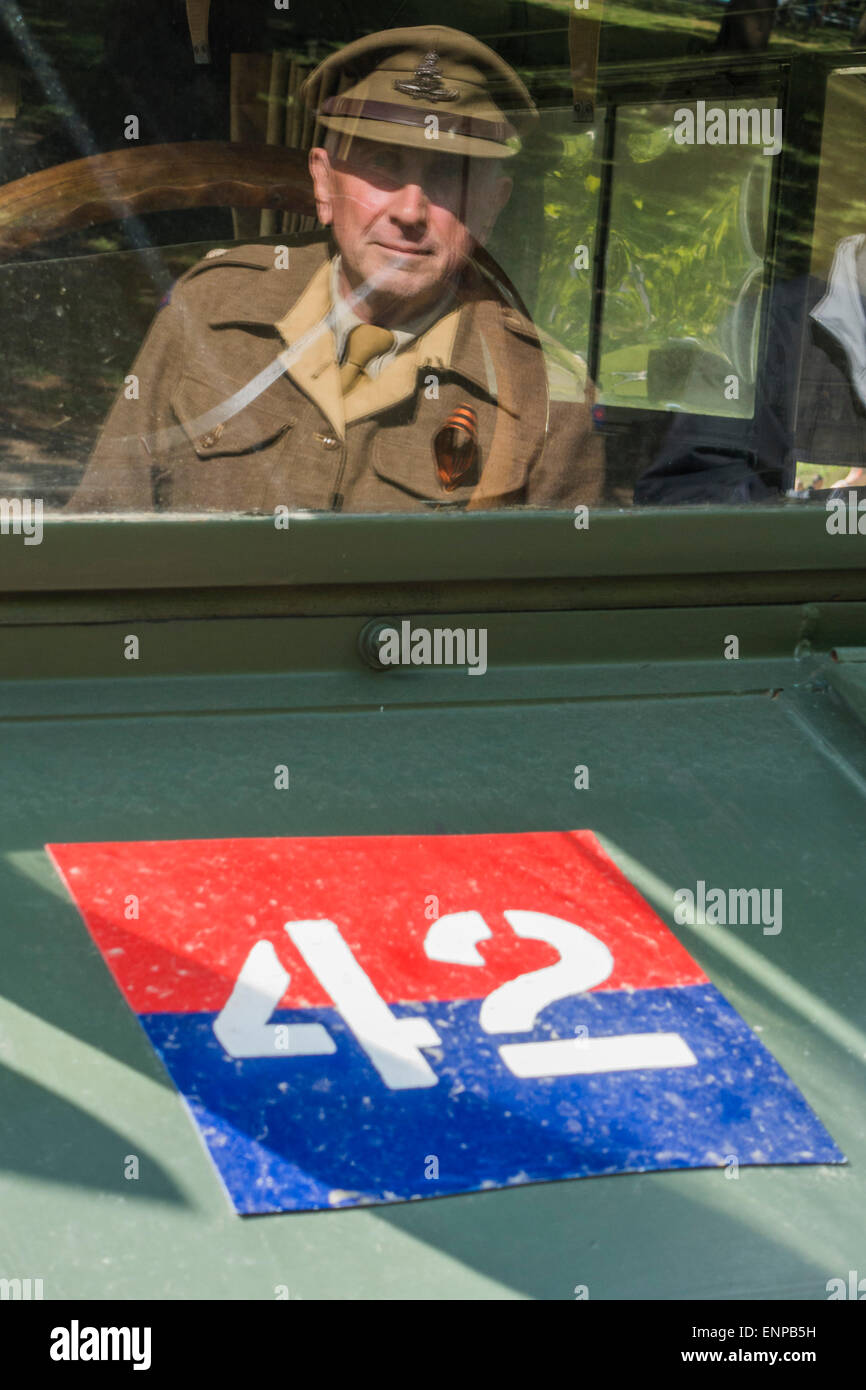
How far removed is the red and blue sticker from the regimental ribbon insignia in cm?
50

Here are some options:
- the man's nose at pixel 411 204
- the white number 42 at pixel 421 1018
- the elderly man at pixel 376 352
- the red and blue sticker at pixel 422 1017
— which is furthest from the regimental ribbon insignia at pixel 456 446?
the white number 42 at pixel 421 1018

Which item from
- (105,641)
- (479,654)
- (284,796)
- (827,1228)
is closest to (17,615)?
(105,641)

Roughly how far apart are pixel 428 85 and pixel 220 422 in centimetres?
48

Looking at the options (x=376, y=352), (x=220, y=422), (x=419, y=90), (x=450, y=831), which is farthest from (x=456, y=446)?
(x=450, y=831)

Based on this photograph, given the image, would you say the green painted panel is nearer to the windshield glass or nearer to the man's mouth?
the windshield glass

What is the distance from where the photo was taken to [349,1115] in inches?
43.9

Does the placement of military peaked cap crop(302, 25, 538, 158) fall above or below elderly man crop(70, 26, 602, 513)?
above

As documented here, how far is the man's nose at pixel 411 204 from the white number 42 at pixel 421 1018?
90cm

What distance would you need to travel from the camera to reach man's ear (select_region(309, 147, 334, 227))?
174 cm

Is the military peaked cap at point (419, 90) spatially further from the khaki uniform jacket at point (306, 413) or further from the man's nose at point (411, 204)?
the khaki uniform jacket at point (306, 413)

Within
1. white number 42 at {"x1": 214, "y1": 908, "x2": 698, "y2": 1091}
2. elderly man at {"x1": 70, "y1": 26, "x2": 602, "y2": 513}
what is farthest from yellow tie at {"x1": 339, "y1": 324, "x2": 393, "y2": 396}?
white number 42 at {"x1": 214, "y1": 908, "x2": 698, "y2": 1091}

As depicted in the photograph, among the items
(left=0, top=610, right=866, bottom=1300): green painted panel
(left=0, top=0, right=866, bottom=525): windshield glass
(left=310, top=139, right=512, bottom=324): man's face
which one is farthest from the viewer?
(left=310, top=139, right=512, bottom=324): man's face

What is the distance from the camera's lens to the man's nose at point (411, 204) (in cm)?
176

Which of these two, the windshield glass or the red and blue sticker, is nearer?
the red and blue sticker
